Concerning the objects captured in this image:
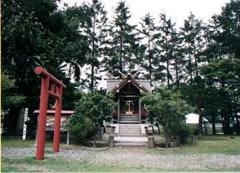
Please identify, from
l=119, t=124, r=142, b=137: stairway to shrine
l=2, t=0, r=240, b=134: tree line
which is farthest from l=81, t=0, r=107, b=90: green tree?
l=119, t=124, r=142, b=137: stairway to shrine

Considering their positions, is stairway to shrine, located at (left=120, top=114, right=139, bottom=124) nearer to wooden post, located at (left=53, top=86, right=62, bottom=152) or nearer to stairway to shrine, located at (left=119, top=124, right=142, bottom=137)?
stairway to shrine, located at (left=119, top=124, right=142, bottom=137)

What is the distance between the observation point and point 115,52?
2952 cm

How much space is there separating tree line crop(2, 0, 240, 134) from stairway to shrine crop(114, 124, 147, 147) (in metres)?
4.02

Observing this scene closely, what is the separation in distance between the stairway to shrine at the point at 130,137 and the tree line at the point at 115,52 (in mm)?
4022

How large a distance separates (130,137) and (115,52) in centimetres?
1627

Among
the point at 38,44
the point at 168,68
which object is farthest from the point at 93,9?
the point at 38,44

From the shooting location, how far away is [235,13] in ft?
78.8

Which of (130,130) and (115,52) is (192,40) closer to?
(115,52)

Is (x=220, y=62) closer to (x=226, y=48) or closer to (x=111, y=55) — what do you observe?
(x=226, y=48)

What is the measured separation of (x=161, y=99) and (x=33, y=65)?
380 inches

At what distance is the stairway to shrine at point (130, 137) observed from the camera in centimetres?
1347

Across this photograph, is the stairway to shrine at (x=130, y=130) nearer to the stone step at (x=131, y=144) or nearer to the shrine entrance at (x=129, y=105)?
the stone step at (x=131, y=144)

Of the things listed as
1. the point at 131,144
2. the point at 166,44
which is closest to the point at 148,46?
the point at 166,44

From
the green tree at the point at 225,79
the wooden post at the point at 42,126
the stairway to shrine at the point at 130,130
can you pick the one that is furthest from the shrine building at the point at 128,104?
the wooden post at the point at 42,126
